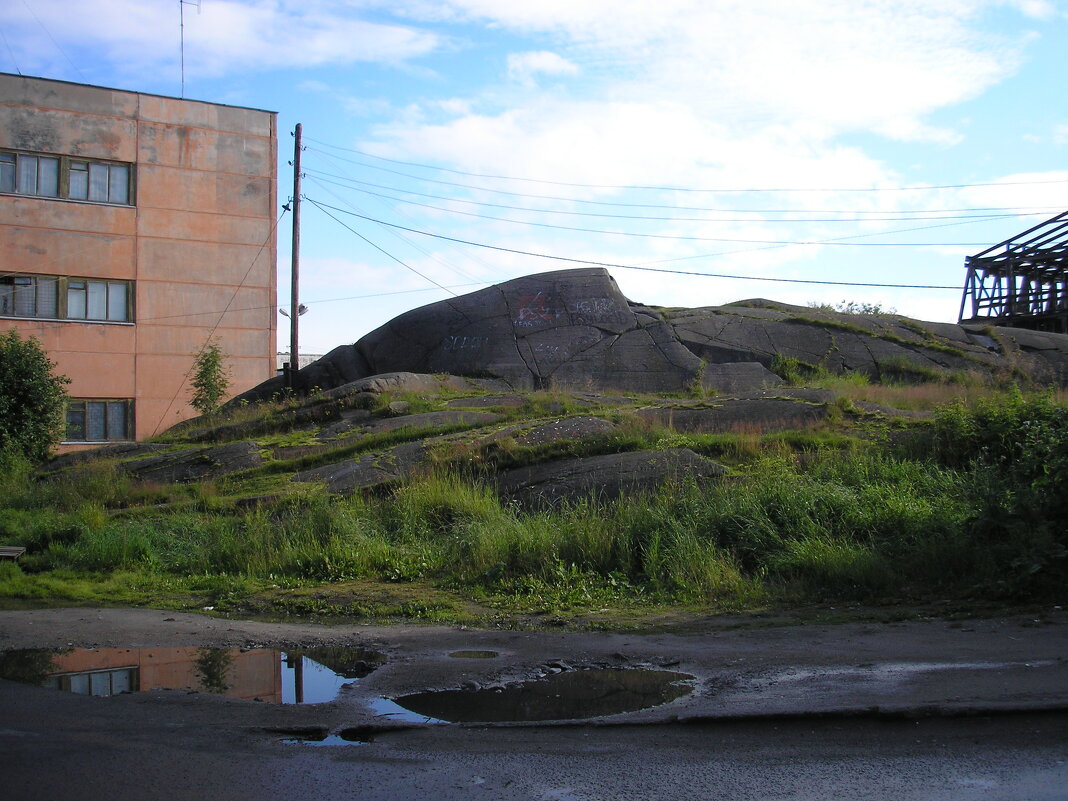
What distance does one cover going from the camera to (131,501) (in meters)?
13.9

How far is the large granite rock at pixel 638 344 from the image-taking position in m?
20.0

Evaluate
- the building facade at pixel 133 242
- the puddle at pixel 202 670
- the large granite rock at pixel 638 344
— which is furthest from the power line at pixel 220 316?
the puddle at pixel 202 670

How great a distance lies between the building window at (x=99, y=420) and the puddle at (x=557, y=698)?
2606 centimetres

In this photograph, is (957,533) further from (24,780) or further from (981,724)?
(24,780)

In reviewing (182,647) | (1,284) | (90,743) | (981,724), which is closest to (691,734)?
(981,724)

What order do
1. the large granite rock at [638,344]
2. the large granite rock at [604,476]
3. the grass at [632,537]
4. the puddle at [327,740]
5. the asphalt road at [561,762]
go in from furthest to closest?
the large granite rock at [638,344], the large granite rock at [604,476], the grass at [632,537], the puddle at [327,740], the asphalt road at [561,762]

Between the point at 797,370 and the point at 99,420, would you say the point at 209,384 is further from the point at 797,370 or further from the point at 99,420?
the point at 797,370

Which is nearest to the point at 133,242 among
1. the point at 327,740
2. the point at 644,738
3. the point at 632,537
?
the point at 632,537

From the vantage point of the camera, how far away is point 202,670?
20.1ft

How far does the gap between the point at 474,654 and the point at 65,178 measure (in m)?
27.2

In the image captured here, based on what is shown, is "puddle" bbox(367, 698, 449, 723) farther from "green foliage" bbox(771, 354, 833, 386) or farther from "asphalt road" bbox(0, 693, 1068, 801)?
"green foliage" bbox(771, 354, 833, 386)

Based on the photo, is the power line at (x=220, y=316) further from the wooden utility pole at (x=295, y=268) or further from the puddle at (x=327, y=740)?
the puddle at (x=327, y=740)

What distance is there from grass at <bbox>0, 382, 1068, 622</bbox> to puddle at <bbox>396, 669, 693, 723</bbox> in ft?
7.22

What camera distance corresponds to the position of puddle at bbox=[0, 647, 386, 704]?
565 cm
